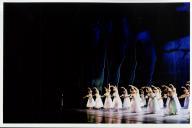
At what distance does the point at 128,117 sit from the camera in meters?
1.74

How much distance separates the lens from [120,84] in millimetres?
1752

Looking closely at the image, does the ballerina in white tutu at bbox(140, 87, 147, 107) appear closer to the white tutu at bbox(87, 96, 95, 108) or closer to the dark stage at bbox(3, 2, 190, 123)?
the dark stage at bbox(3, 2, 190, 123)

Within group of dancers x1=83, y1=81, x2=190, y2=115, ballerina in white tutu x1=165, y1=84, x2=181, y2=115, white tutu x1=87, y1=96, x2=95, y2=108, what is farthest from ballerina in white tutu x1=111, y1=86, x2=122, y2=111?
ballerina in white tutu x1=165, y1=84, x2=181, y2=115

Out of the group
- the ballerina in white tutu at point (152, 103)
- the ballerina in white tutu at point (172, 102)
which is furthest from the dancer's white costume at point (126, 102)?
the ballerina in white tutu at point (172, 102)

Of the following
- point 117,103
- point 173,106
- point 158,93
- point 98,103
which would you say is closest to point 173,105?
point 173,106

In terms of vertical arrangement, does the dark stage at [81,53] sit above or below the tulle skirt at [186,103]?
above

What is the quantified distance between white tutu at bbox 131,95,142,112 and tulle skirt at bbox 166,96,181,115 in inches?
6.6

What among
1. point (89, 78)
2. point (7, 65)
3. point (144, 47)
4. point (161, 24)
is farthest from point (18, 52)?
point (161, 24)

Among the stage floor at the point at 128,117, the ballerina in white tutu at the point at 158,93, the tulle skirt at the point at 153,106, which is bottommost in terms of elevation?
the stage floor at the point at 128,117

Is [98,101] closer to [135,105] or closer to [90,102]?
[90,102]

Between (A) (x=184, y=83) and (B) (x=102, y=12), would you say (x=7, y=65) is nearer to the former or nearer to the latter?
(B) (x=102, y=12)

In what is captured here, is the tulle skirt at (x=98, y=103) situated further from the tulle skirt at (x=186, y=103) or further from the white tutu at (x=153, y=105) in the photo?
the tulle skirt at (x=186, y=103)

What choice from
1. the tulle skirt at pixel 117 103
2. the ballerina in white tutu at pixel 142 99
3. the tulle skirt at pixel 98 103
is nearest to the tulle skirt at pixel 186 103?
the ballerina in white tutu at pixel 142 99

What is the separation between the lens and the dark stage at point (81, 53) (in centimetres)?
174
